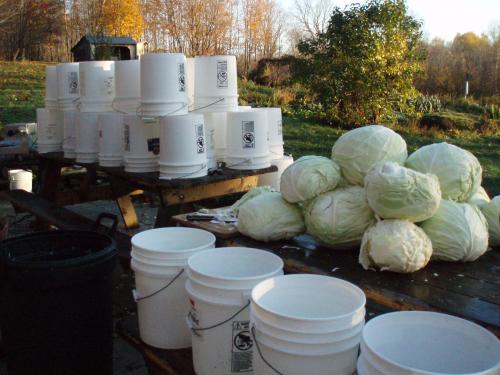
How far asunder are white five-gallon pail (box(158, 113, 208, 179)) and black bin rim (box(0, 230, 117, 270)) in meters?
1.21

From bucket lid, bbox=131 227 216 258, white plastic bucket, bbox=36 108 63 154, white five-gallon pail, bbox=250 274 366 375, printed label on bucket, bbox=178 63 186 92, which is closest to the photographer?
white five-gallon pail, bbox=250 274 366 375

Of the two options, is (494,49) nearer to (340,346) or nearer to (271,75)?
(271,75)

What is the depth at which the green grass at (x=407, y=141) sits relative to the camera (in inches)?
402

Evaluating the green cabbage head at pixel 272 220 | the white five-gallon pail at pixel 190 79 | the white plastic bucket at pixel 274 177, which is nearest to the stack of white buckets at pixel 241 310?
the green cabbage head at pixel 272 220

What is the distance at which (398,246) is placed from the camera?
7.74 ft

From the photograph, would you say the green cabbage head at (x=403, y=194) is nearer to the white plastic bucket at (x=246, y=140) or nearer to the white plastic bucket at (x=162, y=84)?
the white plastic bucket at (x=246, y=140)

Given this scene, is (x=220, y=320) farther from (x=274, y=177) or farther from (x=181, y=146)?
(x=274, y=177)

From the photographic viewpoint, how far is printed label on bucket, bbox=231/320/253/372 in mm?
2170

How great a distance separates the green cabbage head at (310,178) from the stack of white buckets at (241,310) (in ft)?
1.78

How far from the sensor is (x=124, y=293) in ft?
16.0

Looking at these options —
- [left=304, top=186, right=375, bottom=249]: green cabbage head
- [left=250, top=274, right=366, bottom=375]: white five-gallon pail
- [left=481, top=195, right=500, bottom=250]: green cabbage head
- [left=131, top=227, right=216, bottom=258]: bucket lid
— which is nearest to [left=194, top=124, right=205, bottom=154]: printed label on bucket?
[left=131, top=227, right=216, bottom=258]: bucket lid

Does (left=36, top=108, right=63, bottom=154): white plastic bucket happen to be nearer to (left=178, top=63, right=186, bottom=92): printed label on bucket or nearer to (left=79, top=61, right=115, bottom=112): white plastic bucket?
(left=79, top=61, right=115, bottom=112): white plastic bucket

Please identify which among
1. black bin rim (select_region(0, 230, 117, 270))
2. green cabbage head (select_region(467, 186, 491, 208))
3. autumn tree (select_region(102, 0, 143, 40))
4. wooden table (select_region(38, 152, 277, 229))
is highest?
autumn tree (select_region(102, 0, 143, 40))

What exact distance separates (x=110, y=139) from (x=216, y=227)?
6.52 feet
